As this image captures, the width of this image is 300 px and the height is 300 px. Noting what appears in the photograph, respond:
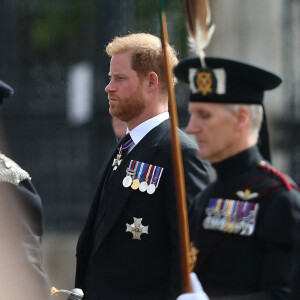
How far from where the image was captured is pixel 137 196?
4113 millimetres

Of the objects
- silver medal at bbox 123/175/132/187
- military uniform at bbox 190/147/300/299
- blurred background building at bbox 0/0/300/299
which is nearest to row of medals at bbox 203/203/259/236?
military uniform at bbox 190/147/300/299

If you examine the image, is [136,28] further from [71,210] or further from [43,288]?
[43,288]

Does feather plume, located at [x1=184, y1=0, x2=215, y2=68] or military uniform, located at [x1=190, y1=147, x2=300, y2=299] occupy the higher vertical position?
feather plume, located at [x1=184, y1=0, x2=215, y2=68]

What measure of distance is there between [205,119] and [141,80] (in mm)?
1191

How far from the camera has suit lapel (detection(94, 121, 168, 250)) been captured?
4110 mm

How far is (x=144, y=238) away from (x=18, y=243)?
0.54 m

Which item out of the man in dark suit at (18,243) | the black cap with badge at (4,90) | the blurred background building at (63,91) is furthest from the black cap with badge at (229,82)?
the blurred background building at (63,91)

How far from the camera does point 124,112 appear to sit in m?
4.32

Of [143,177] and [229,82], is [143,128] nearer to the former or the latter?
[143,177]

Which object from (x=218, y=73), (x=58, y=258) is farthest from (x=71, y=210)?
(x=218, y=73)

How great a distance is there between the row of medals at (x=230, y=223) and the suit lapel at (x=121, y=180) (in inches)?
37.5

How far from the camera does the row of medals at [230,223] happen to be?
3059 millimetres

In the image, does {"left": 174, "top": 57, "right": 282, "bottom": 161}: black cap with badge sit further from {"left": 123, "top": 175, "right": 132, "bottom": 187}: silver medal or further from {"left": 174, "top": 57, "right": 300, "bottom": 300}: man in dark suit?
{"left": 123, "top": 175, "right": 132, "bottom": 187}: silver medal

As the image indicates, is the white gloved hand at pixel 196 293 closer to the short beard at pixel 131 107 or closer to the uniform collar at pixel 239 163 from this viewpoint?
the uniform collar at pixel 239 163
